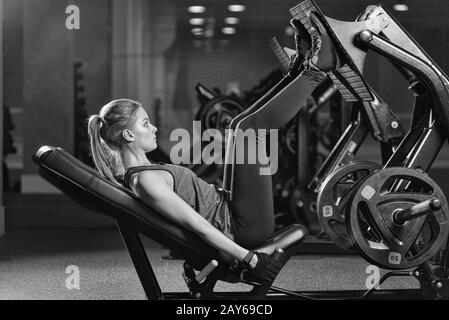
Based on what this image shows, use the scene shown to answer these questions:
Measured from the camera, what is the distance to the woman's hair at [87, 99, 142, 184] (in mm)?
2742

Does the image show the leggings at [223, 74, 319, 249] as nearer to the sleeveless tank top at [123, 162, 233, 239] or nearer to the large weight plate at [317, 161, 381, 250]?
the sleeveless tank top at [123, 162, 233, 239]

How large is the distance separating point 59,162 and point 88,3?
241 inches

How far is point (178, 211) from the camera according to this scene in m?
2.65

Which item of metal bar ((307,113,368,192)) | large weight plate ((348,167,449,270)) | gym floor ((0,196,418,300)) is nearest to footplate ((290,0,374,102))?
large weight plate ((348,167,449,270))

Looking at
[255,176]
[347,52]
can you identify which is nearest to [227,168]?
[255,176]

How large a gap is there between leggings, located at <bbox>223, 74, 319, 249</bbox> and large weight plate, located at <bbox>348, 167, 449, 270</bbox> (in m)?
0.36

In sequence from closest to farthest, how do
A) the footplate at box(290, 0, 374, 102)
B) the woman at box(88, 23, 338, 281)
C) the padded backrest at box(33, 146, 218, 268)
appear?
1. the padded backrest at box(33, 146, 218, 268)
2. the woman at box(88, 23, 338, 281)
3. the footplate at box(290, 0, 374, 102)

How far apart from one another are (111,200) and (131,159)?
211mm

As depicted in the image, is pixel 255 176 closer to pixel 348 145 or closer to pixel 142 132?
pixel 142 132

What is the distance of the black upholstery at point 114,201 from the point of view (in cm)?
259

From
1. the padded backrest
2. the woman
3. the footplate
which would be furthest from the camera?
the footplate

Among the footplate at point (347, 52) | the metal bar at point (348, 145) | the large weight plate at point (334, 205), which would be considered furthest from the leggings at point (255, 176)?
the metal bar at point (348, 145)

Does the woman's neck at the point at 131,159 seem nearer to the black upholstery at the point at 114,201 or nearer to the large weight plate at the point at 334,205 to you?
the black upholstery at the point at 114,201
